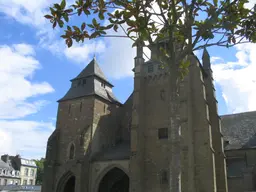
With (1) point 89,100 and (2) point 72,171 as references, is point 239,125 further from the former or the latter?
(2) point 72,171

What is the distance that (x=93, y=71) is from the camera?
31266mm

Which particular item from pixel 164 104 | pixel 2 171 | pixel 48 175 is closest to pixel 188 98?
pixel 164 104

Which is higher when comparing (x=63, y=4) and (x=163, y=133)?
(x=63, y=4)

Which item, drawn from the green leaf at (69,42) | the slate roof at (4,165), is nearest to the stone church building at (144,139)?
the green leaf at (69,42)

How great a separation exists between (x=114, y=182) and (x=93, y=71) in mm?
12249

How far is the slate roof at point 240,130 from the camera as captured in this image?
27828 mm

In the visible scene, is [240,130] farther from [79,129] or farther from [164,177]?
[79,129]

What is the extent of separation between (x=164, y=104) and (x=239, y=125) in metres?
11.4

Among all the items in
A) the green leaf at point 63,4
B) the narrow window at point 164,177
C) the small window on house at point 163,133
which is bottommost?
the narrow window at point 164,177

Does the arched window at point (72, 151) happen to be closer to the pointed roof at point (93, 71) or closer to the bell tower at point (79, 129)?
the bell tower at point (79, 129)

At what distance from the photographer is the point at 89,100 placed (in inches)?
1126

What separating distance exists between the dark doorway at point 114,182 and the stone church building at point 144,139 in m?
0.09

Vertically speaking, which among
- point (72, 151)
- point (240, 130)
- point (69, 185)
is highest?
point (240, 130)

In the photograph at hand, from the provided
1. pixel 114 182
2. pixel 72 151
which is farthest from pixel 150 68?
pixel 114 182
